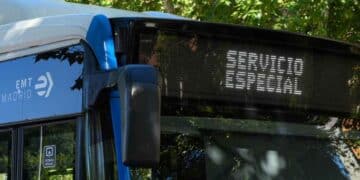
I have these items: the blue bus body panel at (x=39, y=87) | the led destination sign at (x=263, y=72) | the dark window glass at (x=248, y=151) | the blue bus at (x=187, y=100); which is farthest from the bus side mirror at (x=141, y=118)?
the led destination sign at (x=263, y=72)

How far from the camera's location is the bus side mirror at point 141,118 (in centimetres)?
348

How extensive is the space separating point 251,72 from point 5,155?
5.40 feet

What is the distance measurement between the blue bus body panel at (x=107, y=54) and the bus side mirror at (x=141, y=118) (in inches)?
16.2

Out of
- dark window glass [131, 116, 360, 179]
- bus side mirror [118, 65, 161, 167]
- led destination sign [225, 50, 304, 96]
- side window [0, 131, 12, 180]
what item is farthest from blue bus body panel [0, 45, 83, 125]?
led destination sign [225, 50, 304, 96]

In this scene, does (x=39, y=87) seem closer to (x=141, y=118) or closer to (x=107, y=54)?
(x=107, y=54)

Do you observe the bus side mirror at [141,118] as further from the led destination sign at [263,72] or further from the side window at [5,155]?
the side window at [5,155]

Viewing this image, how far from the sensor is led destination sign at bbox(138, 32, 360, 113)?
4301 mm

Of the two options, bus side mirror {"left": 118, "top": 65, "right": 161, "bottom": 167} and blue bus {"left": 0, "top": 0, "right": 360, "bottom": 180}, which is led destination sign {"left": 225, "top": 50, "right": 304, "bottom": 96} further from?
bus side mirror {"left": 118, "top": 65, "right": 161, "bottom": 167}

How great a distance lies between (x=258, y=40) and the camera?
15.0 ft

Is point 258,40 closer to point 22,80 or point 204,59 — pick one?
point 204,59

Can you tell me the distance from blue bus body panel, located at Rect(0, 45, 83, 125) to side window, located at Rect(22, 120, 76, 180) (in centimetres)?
9

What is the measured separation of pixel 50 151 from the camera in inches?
173

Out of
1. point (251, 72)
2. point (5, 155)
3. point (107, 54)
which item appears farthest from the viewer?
point (5, 155)

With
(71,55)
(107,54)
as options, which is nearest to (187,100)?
(107,54)
